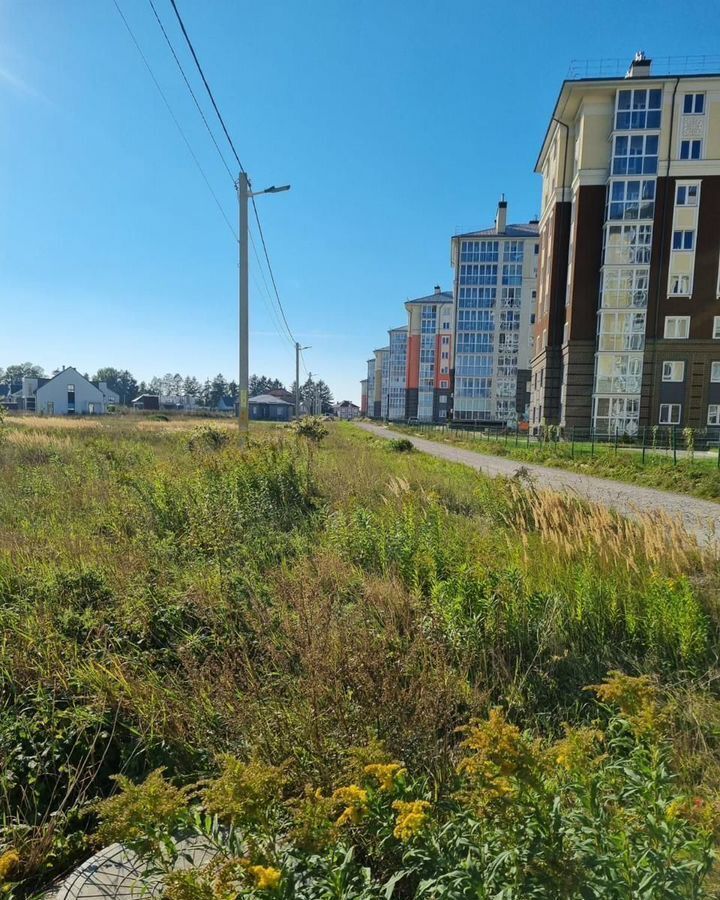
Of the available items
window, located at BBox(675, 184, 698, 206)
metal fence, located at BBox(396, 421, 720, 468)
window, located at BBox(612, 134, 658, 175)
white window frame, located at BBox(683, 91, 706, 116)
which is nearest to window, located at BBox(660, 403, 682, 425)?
metal fence, located at BBox(396, 421, 720, 468)

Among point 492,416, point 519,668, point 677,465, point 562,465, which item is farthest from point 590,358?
point 519,668

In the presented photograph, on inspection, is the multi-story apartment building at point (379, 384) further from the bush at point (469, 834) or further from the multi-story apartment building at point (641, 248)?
the bush at point (469, 834)

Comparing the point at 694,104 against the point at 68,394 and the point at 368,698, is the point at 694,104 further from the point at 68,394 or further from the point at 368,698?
the point at 68,394

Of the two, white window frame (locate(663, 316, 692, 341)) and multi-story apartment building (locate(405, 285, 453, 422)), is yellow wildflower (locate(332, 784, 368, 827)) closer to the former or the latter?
white window frame (locate(663, 316, 692, 341))

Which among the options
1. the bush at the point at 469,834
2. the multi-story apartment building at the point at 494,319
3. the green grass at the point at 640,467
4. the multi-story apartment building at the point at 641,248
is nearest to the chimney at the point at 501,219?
the multi-story apartment building at the point at 494,319

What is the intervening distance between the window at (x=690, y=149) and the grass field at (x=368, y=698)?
133 ft

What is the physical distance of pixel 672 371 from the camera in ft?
118

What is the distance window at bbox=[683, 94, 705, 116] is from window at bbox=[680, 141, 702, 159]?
1.74 metres

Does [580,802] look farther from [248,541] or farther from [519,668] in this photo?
[248,541]

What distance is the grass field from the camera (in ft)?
5.39

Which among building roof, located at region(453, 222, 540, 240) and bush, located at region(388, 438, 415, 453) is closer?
bush, located at region(388, 438, 415, 453)

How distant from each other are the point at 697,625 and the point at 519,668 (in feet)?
4.57

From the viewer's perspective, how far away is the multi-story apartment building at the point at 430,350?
88312 millimetres

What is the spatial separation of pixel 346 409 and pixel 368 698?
575 feet
